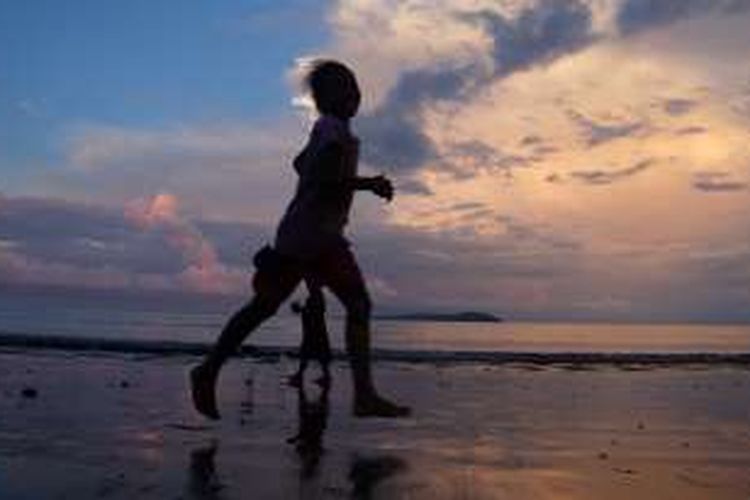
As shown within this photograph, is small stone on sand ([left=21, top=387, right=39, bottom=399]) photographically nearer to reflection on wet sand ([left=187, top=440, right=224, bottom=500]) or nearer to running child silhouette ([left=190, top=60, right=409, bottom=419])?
running child silhouette ([left=190, top=60, right=409, bottom=419])

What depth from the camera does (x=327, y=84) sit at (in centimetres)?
800

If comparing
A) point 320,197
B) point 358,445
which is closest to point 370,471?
point 358,445

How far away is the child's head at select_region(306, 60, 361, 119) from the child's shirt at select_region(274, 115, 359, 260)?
70mm

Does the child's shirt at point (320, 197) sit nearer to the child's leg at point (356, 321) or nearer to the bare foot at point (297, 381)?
the child's leg at point (356, 321)

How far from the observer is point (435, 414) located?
11.3 meters

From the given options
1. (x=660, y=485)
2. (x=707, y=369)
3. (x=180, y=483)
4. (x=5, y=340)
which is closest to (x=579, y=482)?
(x=660, y=485)

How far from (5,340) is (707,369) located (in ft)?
45.8

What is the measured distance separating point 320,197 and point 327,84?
2.10ft

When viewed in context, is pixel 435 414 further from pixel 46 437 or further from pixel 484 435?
pixel 46 437

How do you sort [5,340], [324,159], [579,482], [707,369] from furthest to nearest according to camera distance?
[5,340], [707,369], [324,159], [579,482]

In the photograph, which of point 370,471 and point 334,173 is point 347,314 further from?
point 370,471

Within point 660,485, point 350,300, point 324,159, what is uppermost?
point 324,159

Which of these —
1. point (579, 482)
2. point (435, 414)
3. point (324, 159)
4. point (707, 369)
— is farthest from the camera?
point (707, 369)

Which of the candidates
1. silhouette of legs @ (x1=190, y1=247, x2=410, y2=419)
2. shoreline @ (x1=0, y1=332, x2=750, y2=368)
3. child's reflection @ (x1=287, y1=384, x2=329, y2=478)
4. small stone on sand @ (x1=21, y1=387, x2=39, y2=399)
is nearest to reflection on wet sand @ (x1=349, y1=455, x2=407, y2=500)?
child's reflection @ (x1=287, y1=384, x2=329, y2=478)
